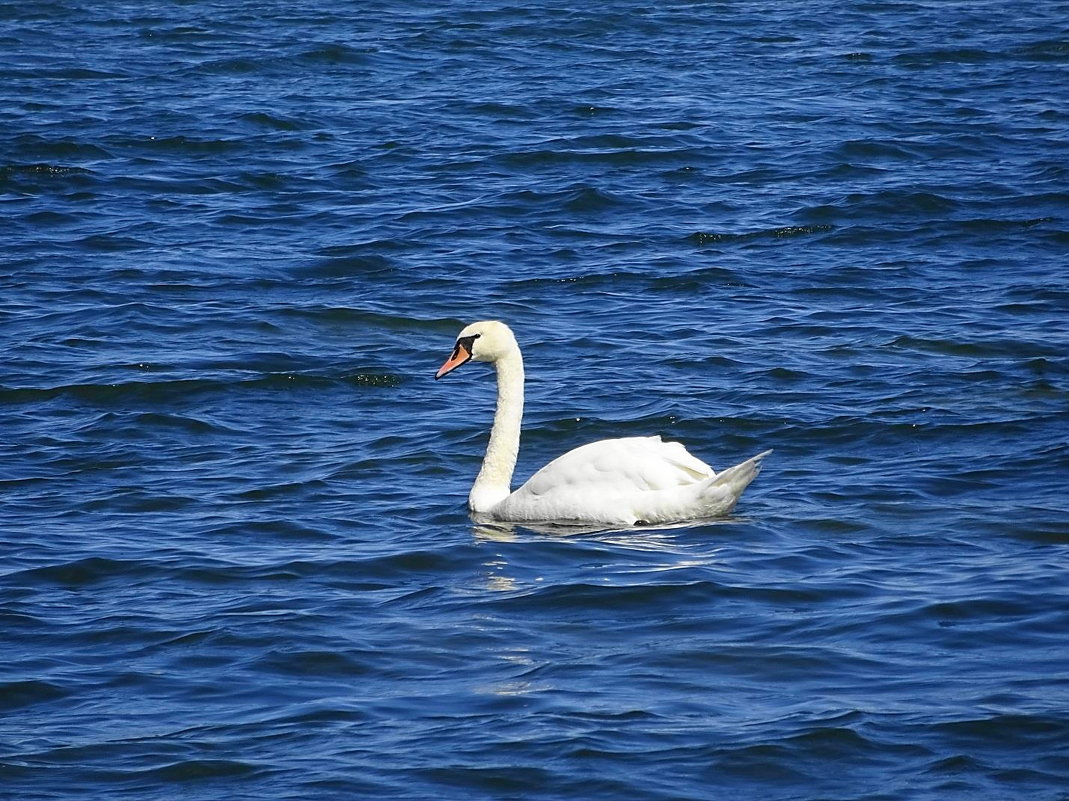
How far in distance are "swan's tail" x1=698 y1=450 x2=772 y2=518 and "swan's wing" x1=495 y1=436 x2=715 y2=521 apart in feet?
0.29

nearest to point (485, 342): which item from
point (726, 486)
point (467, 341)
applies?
point (467, 341)

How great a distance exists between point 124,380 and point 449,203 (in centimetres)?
601

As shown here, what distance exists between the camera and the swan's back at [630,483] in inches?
358

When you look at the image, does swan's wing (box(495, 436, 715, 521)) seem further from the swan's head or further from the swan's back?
the swan's head

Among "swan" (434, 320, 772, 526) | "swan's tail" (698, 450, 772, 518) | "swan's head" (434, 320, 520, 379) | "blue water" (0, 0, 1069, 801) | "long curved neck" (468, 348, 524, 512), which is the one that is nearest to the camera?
"blue water" (0, 0, 1069, 801)

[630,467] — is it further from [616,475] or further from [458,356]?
[458,356]

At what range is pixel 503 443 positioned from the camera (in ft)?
32.9

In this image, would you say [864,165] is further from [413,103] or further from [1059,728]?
[1059,728]

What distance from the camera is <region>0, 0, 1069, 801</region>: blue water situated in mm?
6449

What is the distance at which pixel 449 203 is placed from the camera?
1742cm

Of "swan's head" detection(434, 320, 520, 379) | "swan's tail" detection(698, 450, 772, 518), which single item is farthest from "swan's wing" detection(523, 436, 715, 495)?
"swan's head" detection(434, 320, 520, 379)

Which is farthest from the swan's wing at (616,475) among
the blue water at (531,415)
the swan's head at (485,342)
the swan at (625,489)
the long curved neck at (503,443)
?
the swan's head at (485,342)

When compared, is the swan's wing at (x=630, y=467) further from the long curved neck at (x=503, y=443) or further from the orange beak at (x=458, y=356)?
the orange beak at (x=458, y=356)

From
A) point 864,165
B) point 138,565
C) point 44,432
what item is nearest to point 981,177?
point 864,165
